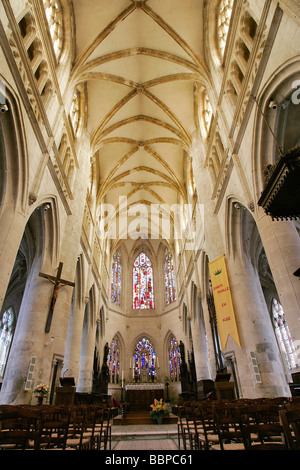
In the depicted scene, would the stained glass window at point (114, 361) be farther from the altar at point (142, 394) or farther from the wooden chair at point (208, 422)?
the wooden chair at point (208, 422)

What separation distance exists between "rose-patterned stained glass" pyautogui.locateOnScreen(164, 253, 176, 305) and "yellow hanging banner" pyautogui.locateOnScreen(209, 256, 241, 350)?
14.4 meters

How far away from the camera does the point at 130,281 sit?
2725 cm

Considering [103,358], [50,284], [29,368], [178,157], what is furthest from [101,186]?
[29,368]

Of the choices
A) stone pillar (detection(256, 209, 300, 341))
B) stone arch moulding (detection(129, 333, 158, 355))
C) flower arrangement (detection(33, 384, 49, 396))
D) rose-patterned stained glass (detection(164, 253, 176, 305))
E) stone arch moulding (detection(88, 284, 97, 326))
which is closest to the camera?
stone pillar (detection(256, 209, 300, 341))

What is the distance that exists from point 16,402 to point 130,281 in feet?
64.1

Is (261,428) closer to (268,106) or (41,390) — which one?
(41,390)

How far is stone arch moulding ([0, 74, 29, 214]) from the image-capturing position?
7.31m

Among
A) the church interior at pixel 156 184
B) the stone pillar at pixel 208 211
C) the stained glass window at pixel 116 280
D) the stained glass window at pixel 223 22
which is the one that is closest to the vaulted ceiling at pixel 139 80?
the church interior at pixel 156 184

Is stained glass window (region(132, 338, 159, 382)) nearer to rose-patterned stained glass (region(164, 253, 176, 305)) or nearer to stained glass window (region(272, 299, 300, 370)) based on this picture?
rose-patterned stained glass (region(164, 253, 176, 305))

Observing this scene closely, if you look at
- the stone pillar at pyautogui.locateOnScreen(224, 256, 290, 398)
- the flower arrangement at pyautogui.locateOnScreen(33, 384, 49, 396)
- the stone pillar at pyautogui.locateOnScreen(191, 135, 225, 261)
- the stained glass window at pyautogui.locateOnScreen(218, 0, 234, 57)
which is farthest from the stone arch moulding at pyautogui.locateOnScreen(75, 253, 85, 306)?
the stained glass window at pyautogui.locateOnScreen(218, 0, 234, 57)

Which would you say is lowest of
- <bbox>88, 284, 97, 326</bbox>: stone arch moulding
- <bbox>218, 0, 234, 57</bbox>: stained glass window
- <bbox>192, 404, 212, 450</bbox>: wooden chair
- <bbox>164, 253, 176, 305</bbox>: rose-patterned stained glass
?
<bbox>192, 404, 212, 450</bbox>: wooden chair

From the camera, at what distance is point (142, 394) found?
18.8m

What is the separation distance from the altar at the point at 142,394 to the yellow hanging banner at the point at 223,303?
1112 cm

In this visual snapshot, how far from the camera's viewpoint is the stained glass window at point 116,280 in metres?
25.2
